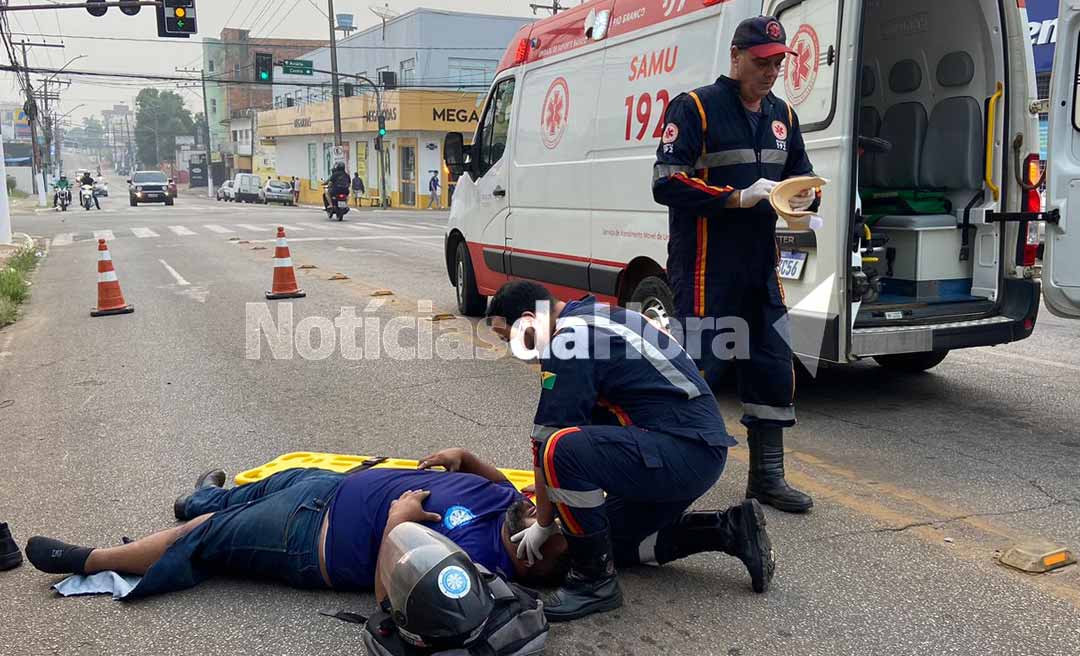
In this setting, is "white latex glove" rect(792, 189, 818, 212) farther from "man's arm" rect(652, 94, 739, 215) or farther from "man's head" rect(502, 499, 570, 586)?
"man's head" rect(502, 499, 570, 586)

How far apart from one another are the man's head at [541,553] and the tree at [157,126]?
120 meters

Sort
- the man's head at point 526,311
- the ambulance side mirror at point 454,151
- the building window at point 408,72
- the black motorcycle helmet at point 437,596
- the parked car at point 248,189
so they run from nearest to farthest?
the black motorcycle helmet at point 437,596 → the man's head at point 526,311 → the ambulance side mirror at point 454,151 → the building window at point 408,72 → the parked car at point 248,189

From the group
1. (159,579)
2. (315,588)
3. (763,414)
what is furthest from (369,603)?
(763,414)

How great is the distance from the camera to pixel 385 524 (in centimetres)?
332

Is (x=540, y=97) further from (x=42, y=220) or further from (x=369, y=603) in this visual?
(x=42, y=220)

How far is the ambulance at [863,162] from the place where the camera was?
205 inches

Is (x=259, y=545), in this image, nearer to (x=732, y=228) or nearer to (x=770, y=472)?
(x=770, y=472)

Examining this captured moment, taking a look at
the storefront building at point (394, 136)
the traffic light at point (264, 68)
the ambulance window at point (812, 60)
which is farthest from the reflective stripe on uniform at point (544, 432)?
the storefront building at point (394, 136)

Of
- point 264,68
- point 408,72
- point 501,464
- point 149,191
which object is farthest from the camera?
point 408,72

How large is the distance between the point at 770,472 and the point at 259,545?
7.13 feet

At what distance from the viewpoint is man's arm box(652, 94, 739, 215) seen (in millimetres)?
4059

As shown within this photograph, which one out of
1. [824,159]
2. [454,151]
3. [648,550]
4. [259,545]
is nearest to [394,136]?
[454,151]

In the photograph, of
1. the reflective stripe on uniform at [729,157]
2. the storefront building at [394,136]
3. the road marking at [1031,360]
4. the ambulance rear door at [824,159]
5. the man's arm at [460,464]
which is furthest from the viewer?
the storefront building at [394,136]

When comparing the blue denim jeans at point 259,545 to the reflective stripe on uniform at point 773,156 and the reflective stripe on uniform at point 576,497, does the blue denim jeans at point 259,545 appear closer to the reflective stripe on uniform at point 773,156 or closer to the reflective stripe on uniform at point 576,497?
the reflective stripe on uniform at point 576,497
